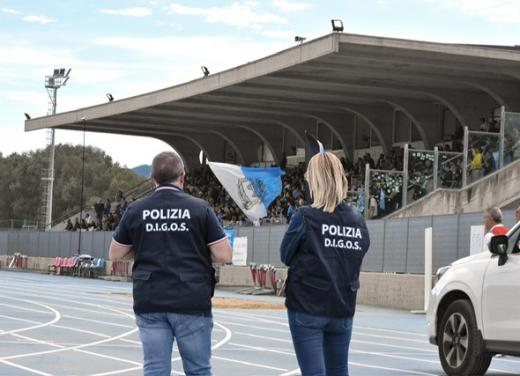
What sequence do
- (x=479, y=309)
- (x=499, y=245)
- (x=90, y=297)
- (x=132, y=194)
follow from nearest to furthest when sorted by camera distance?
1. (x=499, y=245)
2. (x=479, y=309)
3. (x=90, y=297)
4. (x=132, y=194)

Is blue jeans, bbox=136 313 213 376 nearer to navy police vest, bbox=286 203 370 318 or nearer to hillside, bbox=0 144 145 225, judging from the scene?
navy police vest, bbox=286 203 370 318

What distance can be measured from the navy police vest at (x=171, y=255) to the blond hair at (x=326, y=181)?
632 mm

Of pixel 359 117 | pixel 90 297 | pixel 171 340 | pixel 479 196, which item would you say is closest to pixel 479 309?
pixel 171 340

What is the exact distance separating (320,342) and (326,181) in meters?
0.90

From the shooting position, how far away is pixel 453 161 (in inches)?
1428

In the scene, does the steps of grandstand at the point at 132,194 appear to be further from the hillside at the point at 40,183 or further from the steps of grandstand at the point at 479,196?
the hillside at the point at 40,183

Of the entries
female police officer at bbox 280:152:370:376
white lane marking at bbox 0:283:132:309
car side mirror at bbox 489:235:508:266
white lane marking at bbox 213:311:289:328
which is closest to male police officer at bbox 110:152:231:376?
female police officer at bbox 280:152:370:376

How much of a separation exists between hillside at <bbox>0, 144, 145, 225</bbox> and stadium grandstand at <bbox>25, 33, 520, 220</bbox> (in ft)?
222

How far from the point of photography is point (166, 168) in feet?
24.4

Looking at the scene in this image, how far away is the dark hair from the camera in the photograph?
744 cm

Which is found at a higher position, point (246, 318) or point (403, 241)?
point (403, 241)

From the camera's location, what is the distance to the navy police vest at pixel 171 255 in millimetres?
7223

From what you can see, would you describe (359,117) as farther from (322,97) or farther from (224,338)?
(224,338)

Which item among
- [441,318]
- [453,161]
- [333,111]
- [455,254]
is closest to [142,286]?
[441,318]
